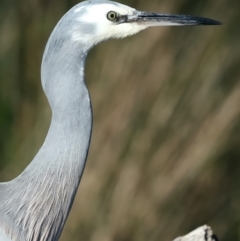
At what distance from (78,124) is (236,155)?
1328mm

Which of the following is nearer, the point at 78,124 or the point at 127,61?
the point at 78,124

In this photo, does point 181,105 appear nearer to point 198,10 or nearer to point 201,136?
point 201,136

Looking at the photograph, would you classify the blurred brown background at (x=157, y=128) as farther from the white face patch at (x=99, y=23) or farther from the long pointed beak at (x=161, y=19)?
the white face patch at (x=99, y=23)

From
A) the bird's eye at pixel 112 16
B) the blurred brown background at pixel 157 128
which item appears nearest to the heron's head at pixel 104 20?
the bird's eye at pixel 112 16

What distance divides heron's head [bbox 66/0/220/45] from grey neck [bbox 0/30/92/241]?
0.16ft

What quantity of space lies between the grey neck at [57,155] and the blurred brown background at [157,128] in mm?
1010

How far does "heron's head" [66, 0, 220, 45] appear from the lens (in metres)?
2.20

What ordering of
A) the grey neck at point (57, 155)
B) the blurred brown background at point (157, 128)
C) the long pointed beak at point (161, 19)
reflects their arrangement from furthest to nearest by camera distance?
the blurred brown background at point (157, 128) → the long pointed beak at point (161, 19) → the grey neck at point (57, 155)

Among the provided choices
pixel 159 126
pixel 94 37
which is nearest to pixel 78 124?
pixel 94 37

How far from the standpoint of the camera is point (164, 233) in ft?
11.0

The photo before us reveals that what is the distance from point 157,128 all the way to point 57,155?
113 centimetres

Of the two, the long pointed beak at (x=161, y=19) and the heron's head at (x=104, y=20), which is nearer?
the heron's head at (x=104, y=20)

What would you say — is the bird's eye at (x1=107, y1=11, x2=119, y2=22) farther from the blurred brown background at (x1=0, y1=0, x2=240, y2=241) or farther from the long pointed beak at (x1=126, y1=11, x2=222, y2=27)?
the blurred brown background at (x1=0, y1=0, x2=240, y2=241)

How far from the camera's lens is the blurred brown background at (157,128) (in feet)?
10.9
